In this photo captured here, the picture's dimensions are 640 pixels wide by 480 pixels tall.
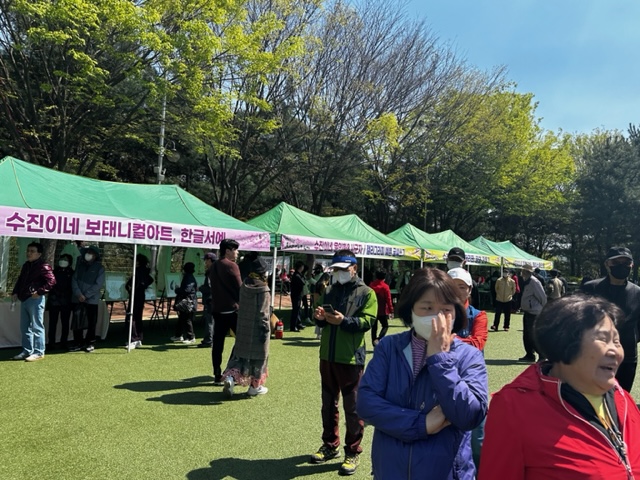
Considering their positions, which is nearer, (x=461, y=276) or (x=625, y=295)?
(x=461, y=276)

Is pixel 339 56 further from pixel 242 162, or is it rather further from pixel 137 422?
pixel 137 422

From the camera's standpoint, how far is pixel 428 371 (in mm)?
1836

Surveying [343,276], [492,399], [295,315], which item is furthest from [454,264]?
[295,315]

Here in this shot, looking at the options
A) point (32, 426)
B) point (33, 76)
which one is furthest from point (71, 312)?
point (33, 76)

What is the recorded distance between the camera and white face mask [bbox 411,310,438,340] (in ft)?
6.65

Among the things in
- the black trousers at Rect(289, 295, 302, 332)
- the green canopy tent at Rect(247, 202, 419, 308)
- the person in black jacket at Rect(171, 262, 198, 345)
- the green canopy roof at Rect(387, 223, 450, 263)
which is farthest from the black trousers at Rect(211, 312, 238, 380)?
the green canopy roof at Rect(387, 223, 450, 263)

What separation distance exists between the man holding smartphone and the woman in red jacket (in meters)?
2.55

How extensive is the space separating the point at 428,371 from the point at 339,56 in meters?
18.8

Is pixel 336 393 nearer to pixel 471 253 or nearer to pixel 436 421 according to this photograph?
pixel 436 421

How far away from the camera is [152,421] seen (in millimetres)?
5090

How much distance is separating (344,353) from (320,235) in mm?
8987

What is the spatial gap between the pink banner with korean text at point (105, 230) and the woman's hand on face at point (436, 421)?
7.07 meters

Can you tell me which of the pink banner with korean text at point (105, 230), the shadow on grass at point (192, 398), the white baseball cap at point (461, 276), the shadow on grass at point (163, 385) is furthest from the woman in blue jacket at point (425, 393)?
the pink banner with korean text at point (105, 230)

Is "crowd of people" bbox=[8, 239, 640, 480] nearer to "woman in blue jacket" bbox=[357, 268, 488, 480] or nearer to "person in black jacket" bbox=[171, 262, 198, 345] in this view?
"woman in blue jacket" bbox=[357, 268, 488, 480]
